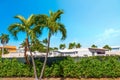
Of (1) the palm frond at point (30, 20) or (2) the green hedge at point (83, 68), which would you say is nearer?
(1) the palm frond at point (30, 20)

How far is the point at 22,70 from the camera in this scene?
90.5ft

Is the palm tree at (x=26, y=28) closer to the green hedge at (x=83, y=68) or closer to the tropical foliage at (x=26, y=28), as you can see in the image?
the tropical foliage at (x=26, y=28)

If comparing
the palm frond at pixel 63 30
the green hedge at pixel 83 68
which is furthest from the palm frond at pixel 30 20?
the green hedge at pixel 83 68

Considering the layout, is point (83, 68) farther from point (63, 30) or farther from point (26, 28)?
point (26, 28)

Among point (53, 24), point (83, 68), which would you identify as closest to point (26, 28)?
point (53, 24)

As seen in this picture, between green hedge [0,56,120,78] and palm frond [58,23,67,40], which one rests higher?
palm frond [58,23,67,40]

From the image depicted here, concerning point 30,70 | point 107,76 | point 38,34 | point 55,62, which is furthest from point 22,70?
point 107,76

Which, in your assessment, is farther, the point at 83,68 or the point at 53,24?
the point at 83,68

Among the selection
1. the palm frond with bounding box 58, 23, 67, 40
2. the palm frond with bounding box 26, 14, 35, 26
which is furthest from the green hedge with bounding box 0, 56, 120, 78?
the palm frond with bounding box 26, 14, 35, 26

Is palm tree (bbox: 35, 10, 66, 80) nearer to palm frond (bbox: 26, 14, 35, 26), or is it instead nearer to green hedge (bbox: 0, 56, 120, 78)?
palm frond (bbox: 26, 14, 35, 26)

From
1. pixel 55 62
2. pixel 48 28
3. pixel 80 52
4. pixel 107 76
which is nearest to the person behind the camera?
pixel 48 28

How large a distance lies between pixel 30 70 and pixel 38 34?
4512mm

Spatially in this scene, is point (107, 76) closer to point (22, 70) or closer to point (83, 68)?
point (83, 68)

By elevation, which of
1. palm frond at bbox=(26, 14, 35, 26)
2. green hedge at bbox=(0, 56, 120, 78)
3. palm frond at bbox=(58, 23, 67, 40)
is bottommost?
green hedge at bbox=(0, 56, 120, 78)
